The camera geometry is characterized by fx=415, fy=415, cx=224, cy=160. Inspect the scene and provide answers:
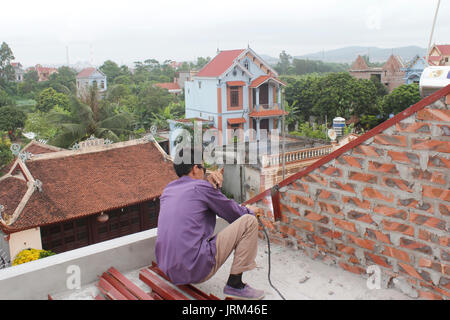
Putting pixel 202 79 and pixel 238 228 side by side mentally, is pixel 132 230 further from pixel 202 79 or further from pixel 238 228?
pixel 202 79

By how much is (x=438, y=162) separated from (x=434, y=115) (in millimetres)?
237

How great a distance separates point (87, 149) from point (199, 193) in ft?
32.0

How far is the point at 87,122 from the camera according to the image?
1441cm

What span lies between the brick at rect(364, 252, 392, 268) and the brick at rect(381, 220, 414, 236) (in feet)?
0.63

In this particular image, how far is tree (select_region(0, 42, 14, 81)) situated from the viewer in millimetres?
46844

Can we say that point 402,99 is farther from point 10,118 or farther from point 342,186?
point 10,118

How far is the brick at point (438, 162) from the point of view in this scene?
6.72ft

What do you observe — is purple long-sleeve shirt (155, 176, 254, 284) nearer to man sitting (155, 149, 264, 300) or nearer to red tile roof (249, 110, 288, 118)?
man sitting (155, 149, 264, 300)

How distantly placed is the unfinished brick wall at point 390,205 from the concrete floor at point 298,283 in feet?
0.25

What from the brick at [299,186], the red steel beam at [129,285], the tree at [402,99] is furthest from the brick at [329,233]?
the tree at [402,99]

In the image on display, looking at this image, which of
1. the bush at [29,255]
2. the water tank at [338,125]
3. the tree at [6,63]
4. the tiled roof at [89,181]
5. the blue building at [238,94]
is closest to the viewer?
the bush at [29,255]

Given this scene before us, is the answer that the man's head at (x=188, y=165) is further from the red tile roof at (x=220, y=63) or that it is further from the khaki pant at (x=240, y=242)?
the red tile roof at (x=220, y=63)

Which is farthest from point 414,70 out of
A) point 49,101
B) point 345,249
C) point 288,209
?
point 345,249

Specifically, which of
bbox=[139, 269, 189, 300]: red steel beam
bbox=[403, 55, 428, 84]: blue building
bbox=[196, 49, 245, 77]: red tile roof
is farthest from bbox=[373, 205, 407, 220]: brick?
bbox=[403, 55, 428, 84]: blue building
